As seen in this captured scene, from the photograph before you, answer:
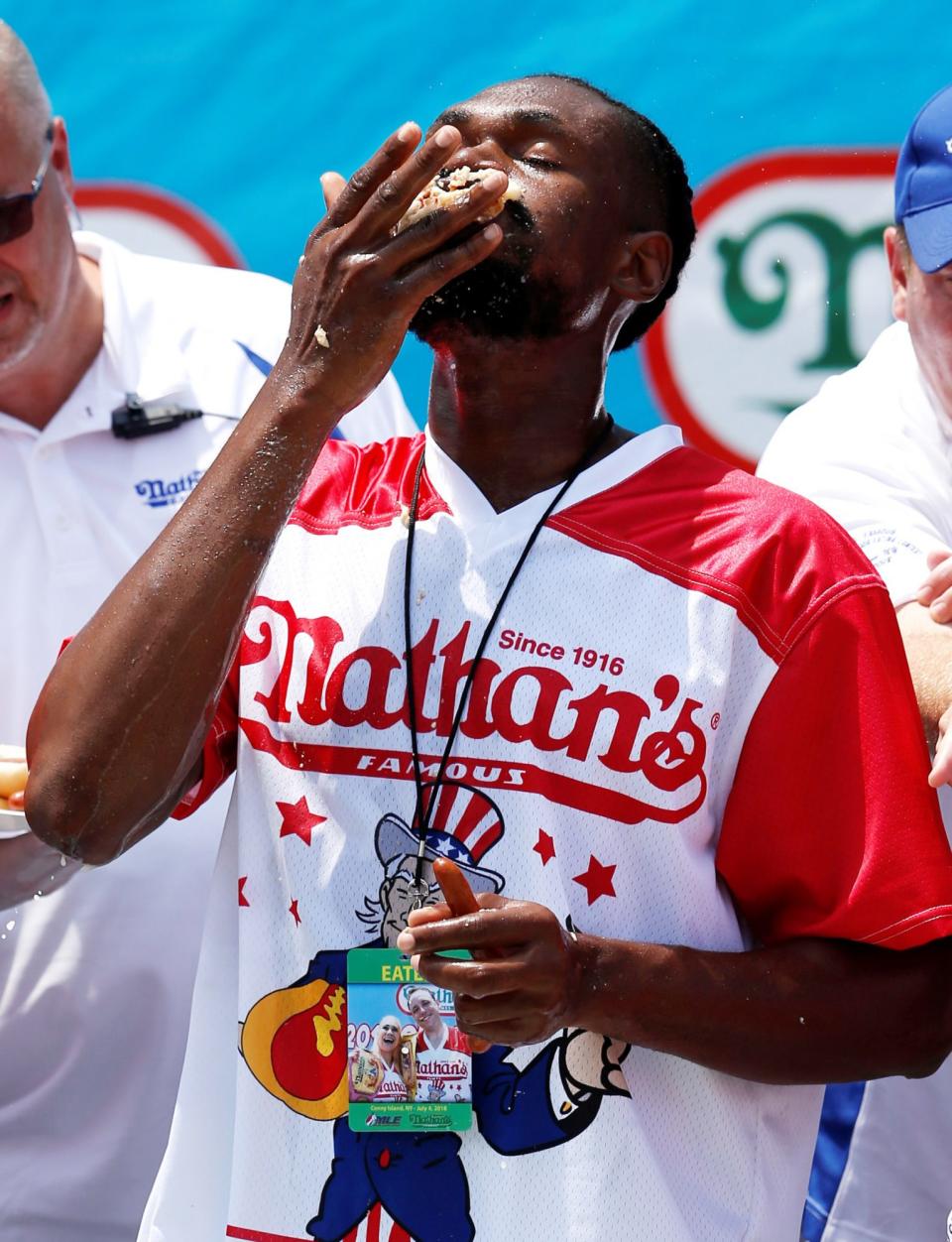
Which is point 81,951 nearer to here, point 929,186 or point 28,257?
point 28,257

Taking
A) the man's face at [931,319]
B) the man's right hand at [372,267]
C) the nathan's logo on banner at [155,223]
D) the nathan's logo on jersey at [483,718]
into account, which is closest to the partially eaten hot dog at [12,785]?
the nathan's logo on jersey at [483,718]

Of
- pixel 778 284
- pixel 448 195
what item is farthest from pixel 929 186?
pixel 448 195

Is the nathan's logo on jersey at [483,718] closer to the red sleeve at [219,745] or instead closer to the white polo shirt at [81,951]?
the red sleeve at [219,745]

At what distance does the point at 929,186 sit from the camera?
2432mm

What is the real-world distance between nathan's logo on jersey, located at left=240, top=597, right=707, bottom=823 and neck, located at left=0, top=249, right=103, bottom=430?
3.59ft

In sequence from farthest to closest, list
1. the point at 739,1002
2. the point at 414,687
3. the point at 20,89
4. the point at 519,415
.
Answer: the point at 20,89
the point at 519,415
the point at 414,687
the point at 739,1002

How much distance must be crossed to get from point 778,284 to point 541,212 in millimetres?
1149

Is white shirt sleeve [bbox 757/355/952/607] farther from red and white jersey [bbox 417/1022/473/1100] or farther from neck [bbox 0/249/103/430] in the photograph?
neck [bbox 0/249/103/430]

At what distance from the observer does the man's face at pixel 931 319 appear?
2410 millimetres

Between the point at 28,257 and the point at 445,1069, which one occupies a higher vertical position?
the point at 28,257

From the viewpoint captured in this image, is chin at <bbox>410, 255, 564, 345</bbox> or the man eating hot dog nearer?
the man eating hot dog

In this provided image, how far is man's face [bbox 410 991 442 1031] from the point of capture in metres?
1.73

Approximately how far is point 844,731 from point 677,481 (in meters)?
0.32

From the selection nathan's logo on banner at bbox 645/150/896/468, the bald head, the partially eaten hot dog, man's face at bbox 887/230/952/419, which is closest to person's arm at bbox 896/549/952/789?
man's face at bbox 887/230/952/419
